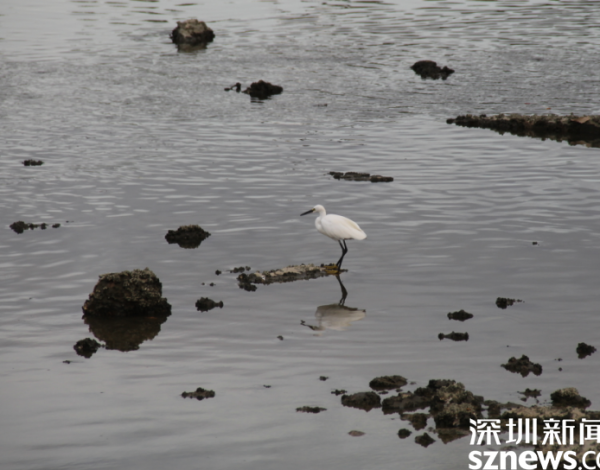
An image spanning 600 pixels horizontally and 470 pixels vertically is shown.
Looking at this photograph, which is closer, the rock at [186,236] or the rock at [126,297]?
the rock at [126,297]

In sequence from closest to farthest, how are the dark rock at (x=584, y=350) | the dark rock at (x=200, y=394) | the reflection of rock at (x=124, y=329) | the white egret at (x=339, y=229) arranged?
the dark rock at (x=200, y=394), the dark rock at (x=584, y=350), the reflection of rock at (x=124, y=329), the white egret at (x=339, y=229)

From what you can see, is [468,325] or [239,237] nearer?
[468,325]

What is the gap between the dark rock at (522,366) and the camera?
534 inches

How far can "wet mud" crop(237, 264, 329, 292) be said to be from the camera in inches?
724

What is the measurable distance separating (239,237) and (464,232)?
6.36m

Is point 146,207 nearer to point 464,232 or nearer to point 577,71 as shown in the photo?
point 464,232

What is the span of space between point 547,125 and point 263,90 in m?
16.9

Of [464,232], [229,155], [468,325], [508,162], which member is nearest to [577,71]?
[508,162]

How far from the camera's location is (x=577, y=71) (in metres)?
48.8

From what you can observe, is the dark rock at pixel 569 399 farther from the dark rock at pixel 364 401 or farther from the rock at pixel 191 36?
the rock at pixel 191 36

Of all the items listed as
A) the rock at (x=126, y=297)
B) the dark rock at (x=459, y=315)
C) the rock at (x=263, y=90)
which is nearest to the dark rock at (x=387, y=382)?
the dark rock at (x=459, y=315)

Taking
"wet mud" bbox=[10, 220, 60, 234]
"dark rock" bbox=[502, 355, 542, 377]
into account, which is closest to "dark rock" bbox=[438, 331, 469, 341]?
"dark rock" bbox=[502, 355, 542, 377]

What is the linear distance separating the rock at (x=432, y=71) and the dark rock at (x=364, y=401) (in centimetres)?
3960

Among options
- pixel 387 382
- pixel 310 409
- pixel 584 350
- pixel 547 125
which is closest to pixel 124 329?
pixel 310 409
